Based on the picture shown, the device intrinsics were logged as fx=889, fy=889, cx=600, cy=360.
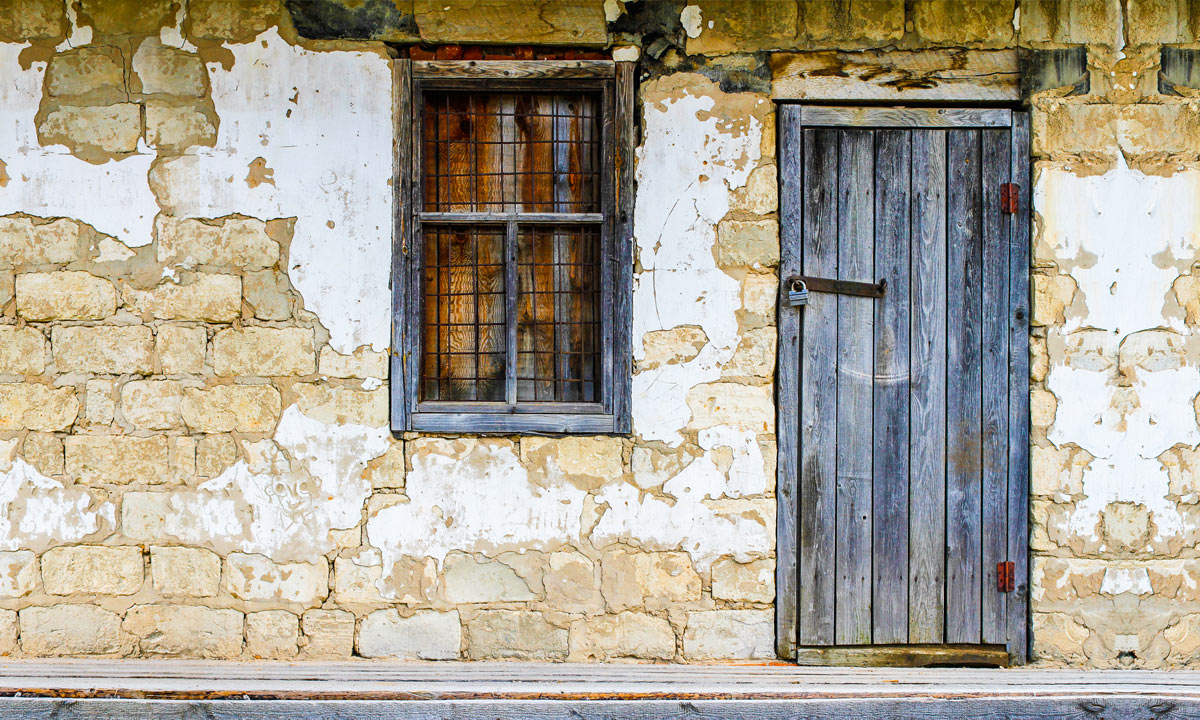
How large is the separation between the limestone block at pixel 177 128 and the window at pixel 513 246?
2.40ft

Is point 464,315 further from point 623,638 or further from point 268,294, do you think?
point 623,638

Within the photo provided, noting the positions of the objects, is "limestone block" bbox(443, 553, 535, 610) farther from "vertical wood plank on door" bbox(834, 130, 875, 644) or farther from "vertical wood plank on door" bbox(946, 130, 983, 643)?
"vertical wood plank on door" bbox(946, 130, 983, 643)

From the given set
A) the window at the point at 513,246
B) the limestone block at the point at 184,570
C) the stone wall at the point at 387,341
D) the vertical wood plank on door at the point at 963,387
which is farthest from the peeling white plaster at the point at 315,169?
the vertical wood plank on door at the point at 963,387

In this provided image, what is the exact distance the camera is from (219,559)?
3316 millimetres

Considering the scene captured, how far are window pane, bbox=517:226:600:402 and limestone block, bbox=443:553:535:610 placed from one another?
0.64 meters

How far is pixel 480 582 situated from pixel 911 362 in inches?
71.8

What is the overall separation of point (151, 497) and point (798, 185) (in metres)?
2.68

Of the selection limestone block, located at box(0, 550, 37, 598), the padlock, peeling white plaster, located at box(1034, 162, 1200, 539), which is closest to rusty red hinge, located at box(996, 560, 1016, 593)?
peeling white plaster, located at box(1034, 162, 1200, 539)

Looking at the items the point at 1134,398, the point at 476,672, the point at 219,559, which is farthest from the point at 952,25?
the point at 219,559

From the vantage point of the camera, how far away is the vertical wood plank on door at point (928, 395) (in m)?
3.35

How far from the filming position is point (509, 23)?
131 inches

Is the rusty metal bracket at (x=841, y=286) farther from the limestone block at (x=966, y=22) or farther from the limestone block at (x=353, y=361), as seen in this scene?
the limestone block at (x=353, y=361)

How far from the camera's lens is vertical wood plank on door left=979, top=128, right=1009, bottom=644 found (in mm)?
3338

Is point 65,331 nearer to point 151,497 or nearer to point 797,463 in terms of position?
point 151,497
